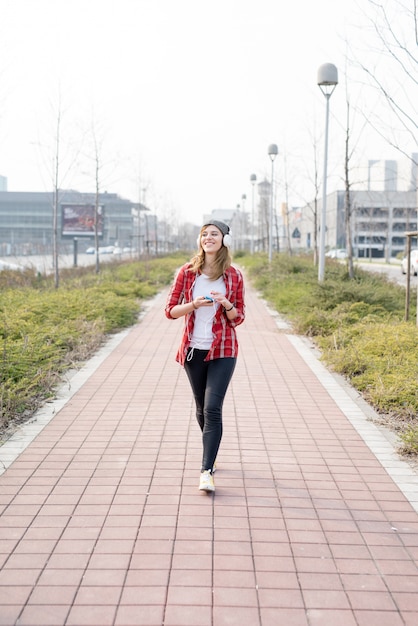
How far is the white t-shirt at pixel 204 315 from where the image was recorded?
455 centimetres

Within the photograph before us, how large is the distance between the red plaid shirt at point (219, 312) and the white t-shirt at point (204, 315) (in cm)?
3

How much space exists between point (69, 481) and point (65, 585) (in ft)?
4.89

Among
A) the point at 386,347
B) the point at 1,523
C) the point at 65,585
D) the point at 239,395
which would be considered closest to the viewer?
the point at 65,585

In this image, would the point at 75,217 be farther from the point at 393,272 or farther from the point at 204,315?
the point at 204,315

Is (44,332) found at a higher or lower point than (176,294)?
lower

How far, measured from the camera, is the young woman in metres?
4.50

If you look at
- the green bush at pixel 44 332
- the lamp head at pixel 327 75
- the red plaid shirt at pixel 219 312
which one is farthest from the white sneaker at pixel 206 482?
the lamp head at pixel 327 75

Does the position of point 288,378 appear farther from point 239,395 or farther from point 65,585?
point 65,585

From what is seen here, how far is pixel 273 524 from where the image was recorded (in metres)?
4.04

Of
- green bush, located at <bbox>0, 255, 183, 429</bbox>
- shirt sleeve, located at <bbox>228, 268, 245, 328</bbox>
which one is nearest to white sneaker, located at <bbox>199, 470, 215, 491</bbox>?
shirt sleeve, located at <bbox>228, 268, 245, 328</bbox>

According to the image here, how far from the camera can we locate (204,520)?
406cm

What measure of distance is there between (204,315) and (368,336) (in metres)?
5.30

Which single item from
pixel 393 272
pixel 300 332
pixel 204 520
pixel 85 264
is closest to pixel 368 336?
pixel 300 332

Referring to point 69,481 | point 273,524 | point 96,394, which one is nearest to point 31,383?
point 96,394
